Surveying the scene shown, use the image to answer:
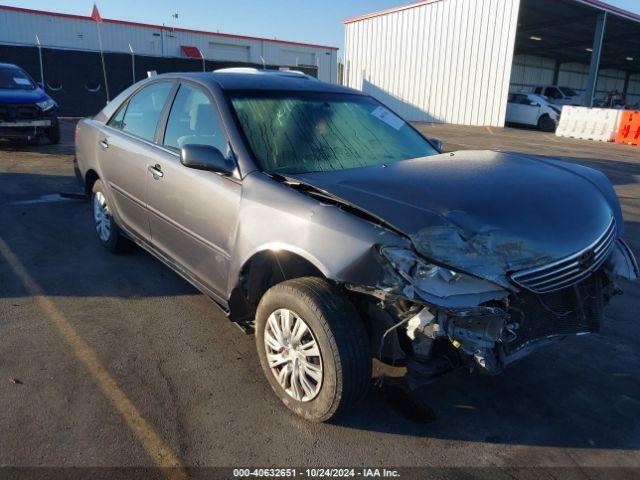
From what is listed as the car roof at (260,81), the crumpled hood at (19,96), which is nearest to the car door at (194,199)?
the car roof at (260,81)

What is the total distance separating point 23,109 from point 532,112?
65.5 feet

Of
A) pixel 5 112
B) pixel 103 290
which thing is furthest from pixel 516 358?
pixel 5 112

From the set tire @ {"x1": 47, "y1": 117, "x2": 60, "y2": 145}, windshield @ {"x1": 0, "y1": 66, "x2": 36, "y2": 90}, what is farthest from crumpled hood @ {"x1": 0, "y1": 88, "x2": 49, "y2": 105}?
tire @ {"x1": 47, "y1": 117, "x2": 60, "y2": 145}

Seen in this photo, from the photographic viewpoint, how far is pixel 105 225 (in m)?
4.86

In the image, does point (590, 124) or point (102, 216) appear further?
point (590, 124)

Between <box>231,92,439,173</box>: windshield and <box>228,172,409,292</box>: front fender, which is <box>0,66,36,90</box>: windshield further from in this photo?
<box>228,172,409,292</box>: front fender

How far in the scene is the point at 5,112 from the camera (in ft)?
34.9

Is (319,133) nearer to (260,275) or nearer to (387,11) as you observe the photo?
(260,275)

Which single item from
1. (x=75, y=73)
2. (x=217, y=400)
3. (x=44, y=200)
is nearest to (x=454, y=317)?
(x=217, y=400)

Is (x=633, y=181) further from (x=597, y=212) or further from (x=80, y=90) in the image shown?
(x=80, y=90)

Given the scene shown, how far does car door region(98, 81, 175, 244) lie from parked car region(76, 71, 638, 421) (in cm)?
14

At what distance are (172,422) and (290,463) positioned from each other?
0.68 m

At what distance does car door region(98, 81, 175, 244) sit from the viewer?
3877 mm

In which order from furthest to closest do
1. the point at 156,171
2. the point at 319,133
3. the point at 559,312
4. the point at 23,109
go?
the point at 23,109 → the point at 156,171 → the point at 319,133 → the point at 559,312
